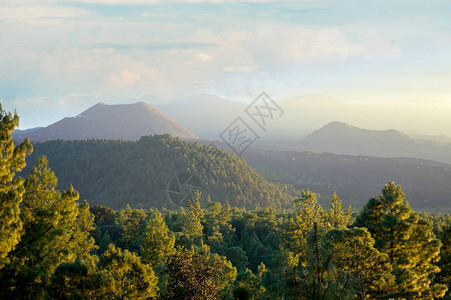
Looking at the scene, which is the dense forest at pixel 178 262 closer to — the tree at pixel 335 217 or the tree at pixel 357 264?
the tree at pixel 357 264

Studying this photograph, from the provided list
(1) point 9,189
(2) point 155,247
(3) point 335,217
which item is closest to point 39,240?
(1) point 9,189

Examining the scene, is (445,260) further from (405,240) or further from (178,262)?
(178,262)

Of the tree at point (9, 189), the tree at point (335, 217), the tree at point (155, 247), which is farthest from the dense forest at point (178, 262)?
the tree at point (335, 217)

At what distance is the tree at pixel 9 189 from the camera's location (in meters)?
19.2

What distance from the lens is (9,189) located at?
70.0 feet

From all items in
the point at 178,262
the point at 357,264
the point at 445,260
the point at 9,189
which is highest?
the point at 9,189

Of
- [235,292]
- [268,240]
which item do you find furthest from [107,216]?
[235,292]

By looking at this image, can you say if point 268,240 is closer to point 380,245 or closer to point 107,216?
point 107,216

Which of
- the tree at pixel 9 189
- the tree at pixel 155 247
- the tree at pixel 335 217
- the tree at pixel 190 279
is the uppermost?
the tree at pixel 9 189

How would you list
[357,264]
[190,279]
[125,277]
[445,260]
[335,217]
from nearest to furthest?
[357,264]
[125,277]
[190,279]
[445,260]
[335,217]

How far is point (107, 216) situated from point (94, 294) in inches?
2581

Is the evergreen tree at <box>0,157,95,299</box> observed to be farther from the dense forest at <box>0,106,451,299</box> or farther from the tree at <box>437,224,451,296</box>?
the tree at <box>437,224,451,296</box>

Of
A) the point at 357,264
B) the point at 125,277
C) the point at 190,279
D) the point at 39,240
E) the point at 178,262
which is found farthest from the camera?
the point at 178,262

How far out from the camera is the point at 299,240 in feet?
109
